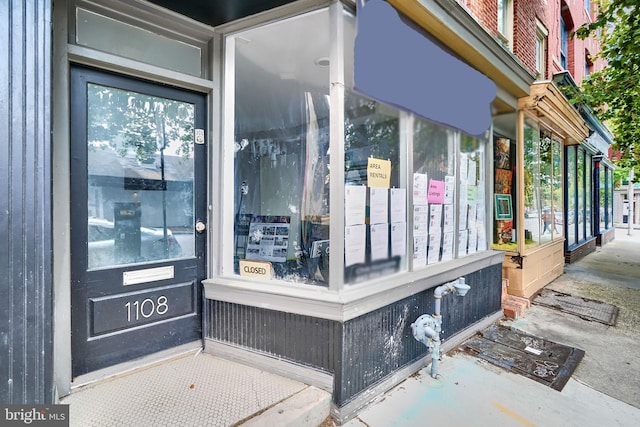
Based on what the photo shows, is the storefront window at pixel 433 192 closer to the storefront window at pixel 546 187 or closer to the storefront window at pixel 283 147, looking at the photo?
the storefront window at pixel 283 147

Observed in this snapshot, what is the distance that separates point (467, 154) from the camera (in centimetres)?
398

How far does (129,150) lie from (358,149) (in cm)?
175

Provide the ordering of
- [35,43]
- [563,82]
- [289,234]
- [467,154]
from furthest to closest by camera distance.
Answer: [563,82]
[467,154]
[289,234]
[35,43]

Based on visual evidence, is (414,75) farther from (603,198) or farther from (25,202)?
(603,198)

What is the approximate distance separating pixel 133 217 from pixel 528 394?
339 centimetres

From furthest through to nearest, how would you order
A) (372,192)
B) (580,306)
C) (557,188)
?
(557,188)
(580,306)
(372,192)

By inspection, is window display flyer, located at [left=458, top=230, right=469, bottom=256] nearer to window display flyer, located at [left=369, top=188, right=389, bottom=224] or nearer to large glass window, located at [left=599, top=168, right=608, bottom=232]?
window display flyer, located at [left=369, top=188, right=389, bottom=224]

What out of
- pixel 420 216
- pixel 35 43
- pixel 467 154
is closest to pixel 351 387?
pixel 420 216

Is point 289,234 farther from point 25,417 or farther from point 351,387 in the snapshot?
point 25,417

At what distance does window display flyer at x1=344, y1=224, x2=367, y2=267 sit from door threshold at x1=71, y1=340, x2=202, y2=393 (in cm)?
151

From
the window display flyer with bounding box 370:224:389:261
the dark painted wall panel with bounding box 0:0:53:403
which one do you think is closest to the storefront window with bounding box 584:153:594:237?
the window display flyer with bounding box 370:224:389:261

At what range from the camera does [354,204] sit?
248 cm

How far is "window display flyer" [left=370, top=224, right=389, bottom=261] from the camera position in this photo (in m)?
2.68

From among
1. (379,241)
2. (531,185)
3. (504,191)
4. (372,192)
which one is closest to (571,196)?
(531,185)
